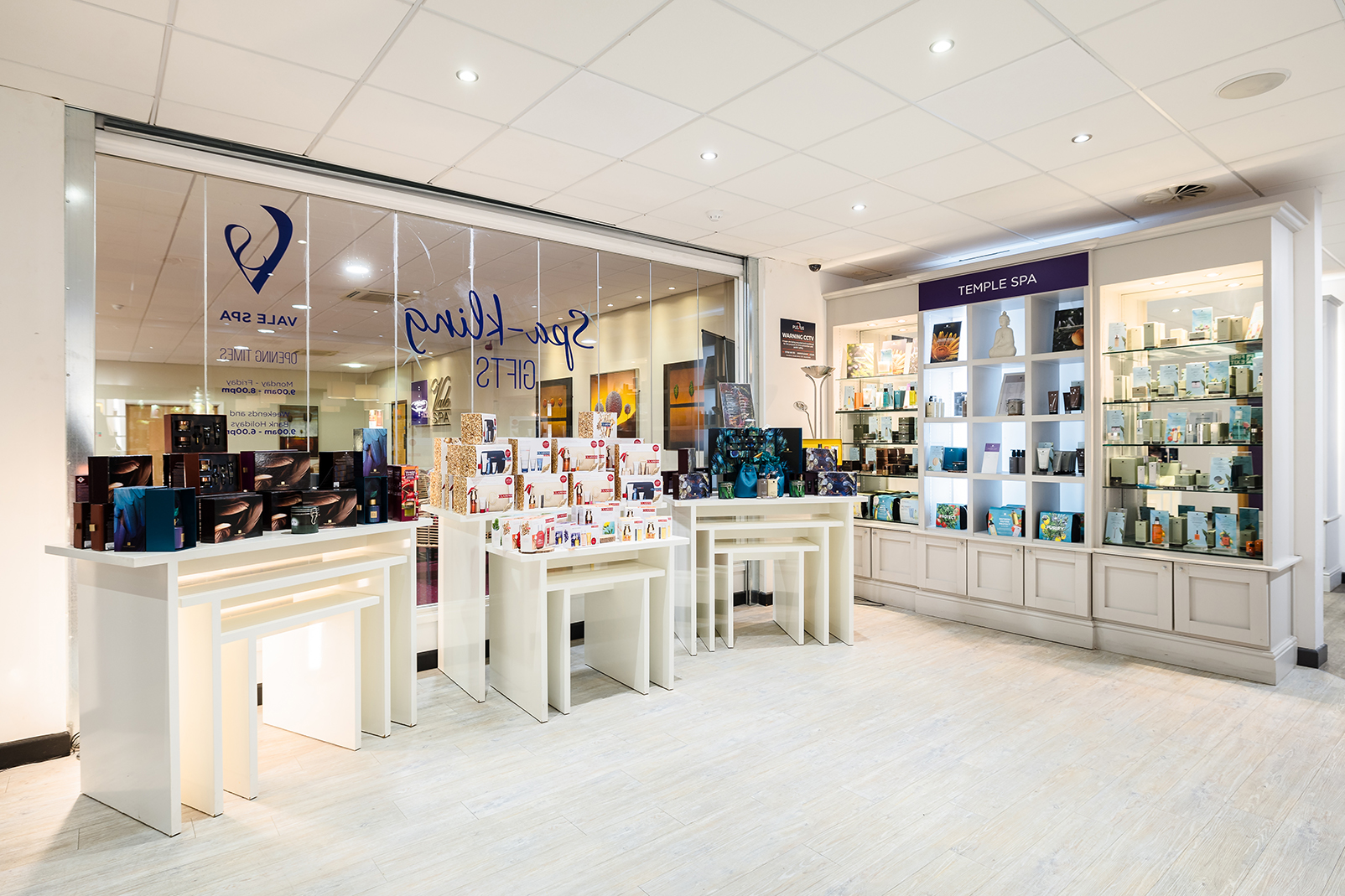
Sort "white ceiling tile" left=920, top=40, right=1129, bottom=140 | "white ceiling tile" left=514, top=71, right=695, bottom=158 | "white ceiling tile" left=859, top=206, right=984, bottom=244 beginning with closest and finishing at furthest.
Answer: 1. "white ceiling tile" left=920, top=40, right=1129, bottom=140
2. "white ceiling tile" left=514, top=71, right=695, bottom=158
3. "white ceiling tile" left=859, top=206, right=984, bottom=244

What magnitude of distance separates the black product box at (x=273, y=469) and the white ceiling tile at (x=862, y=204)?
3718 mm

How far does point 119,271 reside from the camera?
12.3 ft

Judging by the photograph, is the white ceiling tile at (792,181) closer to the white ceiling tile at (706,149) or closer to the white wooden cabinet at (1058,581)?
the white ceiling tile at (706,149)

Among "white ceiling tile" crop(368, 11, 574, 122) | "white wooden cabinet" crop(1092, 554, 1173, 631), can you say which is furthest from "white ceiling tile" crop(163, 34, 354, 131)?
"white wooden cabinet" crop(1092, 554, 1173, 631)

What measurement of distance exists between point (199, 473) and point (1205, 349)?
245 inches

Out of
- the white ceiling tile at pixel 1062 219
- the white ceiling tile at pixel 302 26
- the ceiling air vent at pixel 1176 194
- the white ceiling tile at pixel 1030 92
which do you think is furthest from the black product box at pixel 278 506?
the ceiling air vent at pixel 1176 194

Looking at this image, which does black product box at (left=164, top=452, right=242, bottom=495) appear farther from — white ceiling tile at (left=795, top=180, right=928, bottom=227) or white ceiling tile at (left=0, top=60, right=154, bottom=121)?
white ceiling tile at (left=795, top=180, right=928, bottom=227)

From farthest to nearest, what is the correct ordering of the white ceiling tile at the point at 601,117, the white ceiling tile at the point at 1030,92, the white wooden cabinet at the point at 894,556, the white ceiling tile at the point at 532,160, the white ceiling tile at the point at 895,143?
the white wooden cabinet at the point at 894,556 < the white ceiling tile at the point at 532,160 < the white ceiling tile at the point at 895,143 < the white ceiling tile at the point at 601,117 < the white ceiling tile at the point at 1030,92

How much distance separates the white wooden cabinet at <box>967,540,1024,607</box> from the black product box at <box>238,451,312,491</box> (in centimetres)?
512

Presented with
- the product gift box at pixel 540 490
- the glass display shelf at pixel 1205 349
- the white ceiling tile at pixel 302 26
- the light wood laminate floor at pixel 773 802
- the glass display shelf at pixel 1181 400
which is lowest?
the light wood laminate floor at pixel 773 802

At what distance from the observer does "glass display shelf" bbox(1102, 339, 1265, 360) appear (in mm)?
4723

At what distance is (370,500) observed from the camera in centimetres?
364

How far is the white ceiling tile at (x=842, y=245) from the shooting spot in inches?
229

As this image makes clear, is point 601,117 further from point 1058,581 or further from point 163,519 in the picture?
point 1058,581
